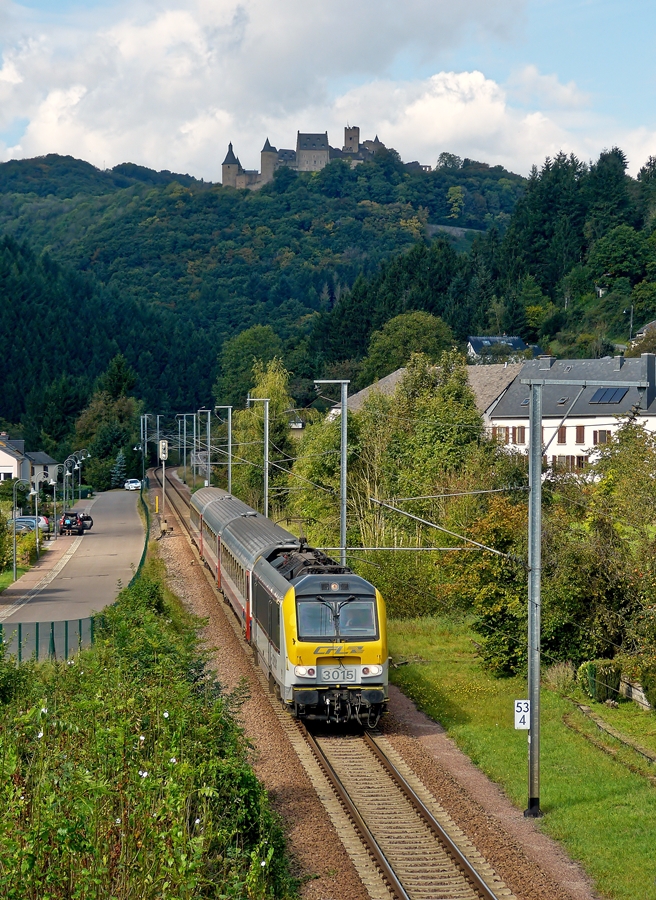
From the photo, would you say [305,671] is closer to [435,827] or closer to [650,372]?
[435,827]

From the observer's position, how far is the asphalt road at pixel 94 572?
3744 centimetres

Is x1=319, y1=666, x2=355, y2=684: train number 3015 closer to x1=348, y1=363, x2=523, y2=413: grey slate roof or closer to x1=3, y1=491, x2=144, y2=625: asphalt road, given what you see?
x1=3, y1=491, x2=144, y2=625: asphalt road

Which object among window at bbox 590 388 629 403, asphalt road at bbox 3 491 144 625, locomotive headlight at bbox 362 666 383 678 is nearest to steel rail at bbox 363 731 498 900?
locomotive headlight at bbox 362 666 383 678

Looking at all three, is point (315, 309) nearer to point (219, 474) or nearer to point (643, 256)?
point (643, 256)

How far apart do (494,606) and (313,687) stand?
7.93 metres

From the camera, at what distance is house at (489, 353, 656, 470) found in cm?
6167

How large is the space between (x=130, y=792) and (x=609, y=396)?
5764 centimetres

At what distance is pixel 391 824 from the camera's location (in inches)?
615

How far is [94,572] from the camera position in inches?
1928

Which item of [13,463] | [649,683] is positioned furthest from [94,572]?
[13,463]

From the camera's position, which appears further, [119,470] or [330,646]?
[119,470]

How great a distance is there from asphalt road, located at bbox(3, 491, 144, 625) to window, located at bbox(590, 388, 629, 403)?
94.4ft

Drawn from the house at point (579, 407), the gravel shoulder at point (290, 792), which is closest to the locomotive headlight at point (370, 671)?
the gravel shoulder at point (290, 792)

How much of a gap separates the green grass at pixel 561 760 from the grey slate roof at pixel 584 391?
1373 inches
